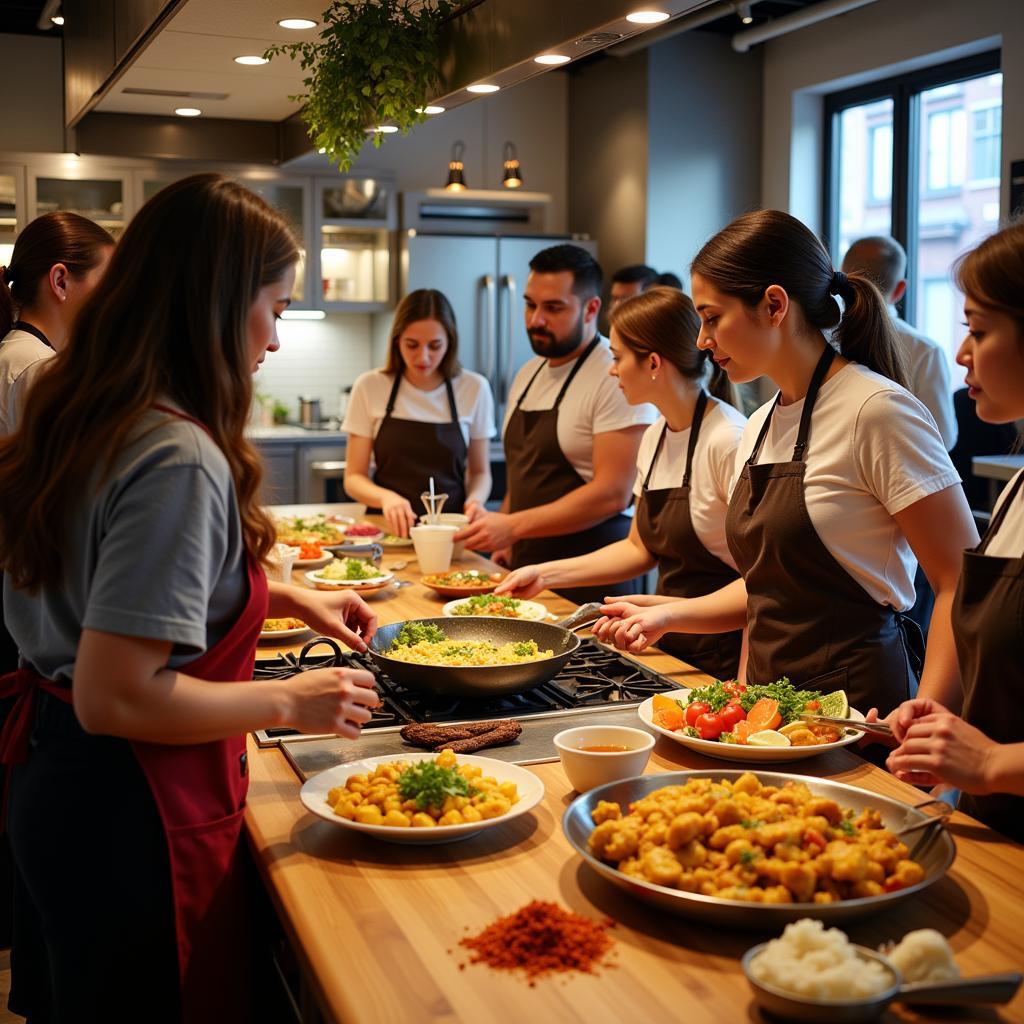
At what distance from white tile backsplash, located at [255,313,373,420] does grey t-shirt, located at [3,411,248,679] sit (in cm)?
624

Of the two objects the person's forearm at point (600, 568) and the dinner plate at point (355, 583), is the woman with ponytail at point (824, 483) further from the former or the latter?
the dinner plate at point (355, 583)

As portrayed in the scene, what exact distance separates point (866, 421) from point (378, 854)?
116 cm

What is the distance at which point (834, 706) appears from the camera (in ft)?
6.39

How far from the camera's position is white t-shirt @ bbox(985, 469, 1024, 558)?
1655mm

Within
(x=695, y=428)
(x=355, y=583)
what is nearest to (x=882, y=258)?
(x=695, y=428)

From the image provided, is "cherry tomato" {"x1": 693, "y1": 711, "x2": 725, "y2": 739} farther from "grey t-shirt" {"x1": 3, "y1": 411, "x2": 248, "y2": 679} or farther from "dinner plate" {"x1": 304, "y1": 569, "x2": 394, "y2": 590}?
"dinner plate" {"x1": 304, "y1": 569, "x2": 394, "y2": 590}

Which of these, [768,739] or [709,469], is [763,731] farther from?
[709,469]

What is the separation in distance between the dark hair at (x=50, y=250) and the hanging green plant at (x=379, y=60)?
111cm

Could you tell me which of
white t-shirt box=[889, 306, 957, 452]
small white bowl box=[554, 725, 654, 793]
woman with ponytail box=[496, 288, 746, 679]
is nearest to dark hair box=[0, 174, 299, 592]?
small white bowl box=[554, 725, 654, 793]

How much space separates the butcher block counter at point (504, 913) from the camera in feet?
3.97

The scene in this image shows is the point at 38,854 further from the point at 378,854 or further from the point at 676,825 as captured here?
the point at 676,825

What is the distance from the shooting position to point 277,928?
212cm

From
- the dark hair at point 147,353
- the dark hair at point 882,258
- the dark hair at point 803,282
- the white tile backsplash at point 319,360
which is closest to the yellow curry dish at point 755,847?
the dark hair at point 147,353

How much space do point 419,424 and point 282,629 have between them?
2103 mm
